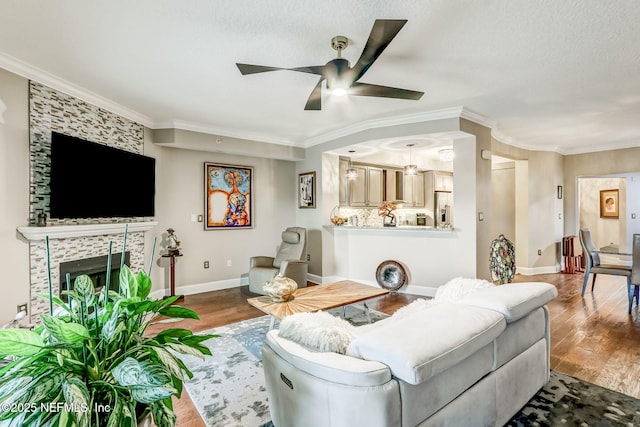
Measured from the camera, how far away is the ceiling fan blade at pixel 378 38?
1.70 meters

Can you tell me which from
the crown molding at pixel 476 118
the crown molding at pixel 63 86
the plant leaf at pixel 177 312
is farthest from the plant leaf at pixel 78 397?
the crown molding at pixel 476 118

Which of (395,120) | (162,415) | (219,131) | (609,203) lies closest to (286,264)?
(219,131)

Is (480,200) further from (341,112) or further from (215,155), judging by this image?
(215,155)

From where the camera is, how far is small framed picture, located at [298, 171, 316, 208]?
5.55 meters

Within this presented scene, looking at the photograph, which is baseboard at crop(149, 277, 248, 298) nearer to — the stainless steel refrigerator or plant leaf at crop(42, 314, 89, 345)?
plant leaf at crop(42, 314, 89, 345)

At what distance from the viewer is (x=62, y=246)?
3.19 metres

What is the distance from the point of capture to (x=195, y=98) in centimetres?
352

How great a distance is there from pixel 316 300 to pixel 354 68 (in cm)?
202

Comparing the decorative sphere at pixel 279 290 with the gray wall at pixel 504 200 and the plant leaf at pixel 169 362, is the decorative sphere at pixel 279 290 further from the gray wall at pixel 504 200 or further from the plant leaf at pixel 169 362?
the gray wall at pixel 504 200

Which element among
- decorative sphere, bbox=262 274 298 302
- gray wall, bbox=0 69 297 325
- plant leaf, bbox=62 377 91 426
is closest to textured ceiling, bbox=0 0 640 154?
gray wall, bbox=0 69 297 325

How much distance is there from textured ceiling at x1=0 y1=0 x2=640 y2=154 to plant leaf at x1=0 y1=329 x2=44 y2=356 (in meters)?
1.98

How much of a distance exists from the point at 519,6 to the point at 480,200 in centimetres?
280

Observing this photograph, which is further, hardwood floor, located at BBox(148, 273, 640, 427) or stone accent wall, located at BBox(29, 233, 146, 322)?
stone accent wall, located at BBox(29, 233, 146, 322)

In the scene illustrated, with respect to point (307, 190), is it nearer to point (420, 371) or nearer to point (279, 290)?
point (279, 290)
